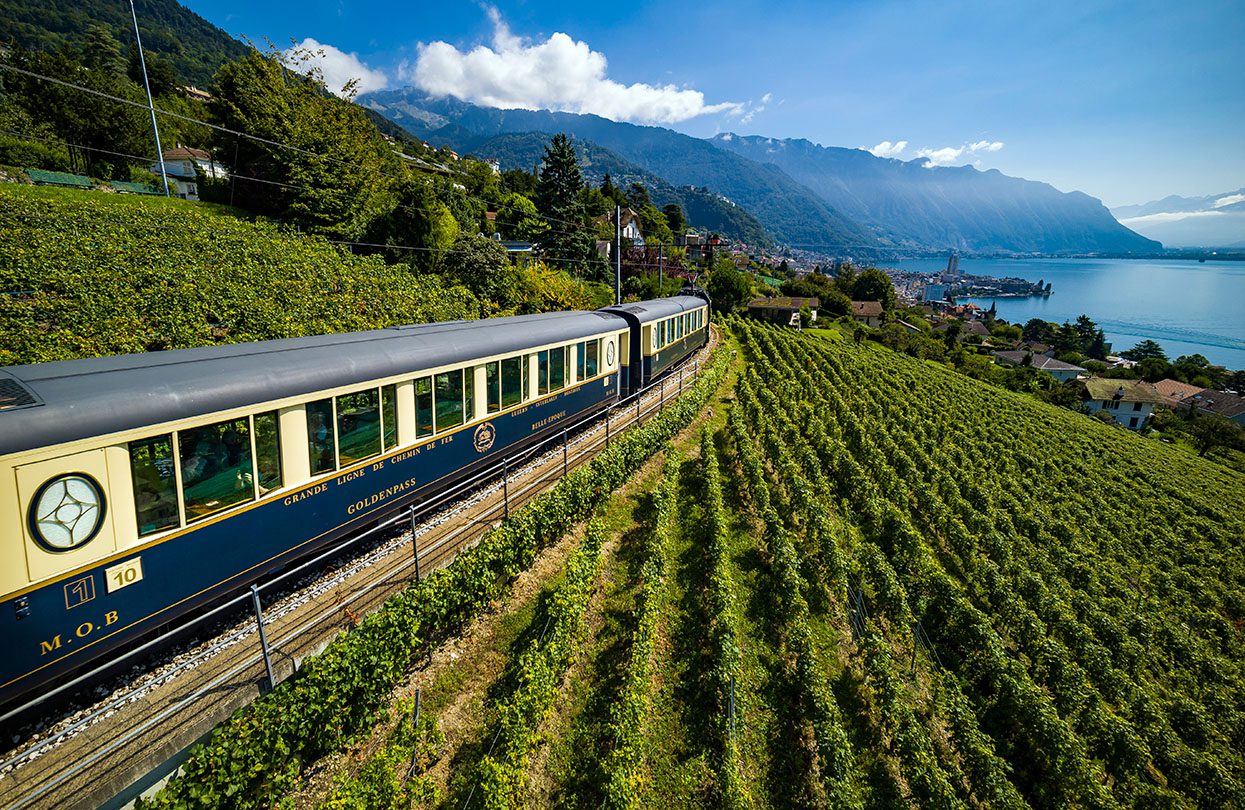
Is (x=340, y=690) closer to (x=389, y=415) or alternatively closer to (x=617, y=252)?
(x=389, y=415)

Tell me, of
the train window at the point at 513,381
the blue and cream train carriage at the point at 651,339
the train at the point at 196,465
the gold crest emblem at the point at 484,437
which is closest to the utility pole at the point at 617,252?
the blue and cream train carriage at the point at 651,339

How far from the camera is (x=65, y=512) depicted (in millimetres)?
5742

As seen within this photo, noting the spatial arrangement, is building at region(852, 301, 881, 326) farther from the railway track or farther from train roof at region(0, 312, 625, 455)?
the railway track

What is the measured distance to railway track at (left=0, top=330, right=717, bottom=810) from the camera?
5141mm

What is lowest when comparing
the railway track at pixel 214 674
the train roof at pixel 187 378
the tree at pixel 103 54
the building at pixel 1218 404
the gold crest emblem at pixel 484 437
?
the building at pixel 1218 404

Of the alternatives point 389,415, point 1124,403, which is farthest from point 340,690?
point 1124,403

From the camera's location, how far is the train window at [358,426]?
8.84m

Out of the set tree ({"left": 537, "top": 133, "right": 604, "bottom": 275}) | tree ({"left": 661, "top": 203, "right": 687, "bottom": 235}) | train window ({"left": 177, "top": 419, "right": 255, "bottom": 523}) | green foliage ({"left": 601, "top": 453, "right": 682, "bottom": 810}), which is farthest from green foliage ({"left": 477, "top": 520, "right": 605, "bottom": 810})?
tree ({"left": 661, "top": 203, "right": 687, "bottom": 235})

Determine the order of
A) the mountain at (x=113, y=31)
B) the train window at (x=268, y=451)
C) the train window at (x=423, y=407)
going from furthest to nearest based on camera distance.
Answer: the mountain at (x=113, y=31), the train window at (x=423, y=407), the train window at (x=268, y=451)

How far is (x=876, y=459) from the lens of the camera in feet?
68.3

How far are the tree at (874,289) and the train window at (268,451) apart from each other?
412ft

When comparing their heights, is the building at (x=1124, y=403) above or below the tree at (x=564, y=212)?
below

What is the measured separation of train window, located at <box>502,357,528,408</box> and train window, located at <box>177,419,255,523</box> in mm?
5920

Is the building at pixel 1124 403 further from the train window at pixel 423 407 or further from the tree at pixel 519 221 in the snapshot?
the train window at pixel 423 407
